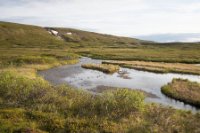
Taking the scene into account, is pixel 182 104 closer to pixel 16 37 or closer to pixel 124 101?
pixel 124 101

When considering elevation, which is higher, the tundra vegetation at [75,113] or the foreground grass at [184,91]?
the tundra vegetation at [75,113]

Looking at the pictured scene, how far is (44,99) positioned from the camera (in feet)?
98.9

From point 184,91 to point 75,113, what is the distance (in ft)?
78.7

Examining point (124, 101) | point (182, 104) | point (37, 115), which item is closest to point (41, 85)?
point (37, 115)

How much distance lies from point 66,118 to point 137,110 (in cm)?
673

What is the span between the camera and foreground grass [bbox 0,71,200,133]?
78.4ft

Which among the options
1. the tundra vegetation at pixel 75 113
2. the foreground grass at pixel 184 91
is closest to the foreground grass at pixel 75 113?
the tundra vegetation at pixel 75 113

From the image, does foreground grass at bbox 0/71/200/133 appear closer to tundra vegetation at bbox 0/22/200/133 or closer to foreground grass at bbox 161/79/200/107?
tundra vegetation at bbox 0/22/200/133

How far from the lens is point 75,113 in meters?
27.4

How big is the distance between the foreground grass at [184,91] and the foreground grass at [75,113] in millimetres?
8569

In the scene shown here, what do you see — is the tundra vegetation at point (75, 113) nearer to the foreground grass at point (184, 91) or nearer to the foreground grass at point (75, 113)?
the foreground grass at point (75, 113)

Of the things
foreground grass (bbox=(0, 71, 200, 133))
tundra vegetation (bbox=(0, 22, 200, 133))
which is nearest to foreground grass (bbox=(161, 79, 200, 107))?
tundra vegetation (bbox=(0, 22, 200, 133))

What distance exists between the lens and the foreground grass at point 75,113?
78.4 feet

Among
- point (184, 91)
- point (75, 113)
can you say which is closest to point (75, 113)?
point (75, 113)
